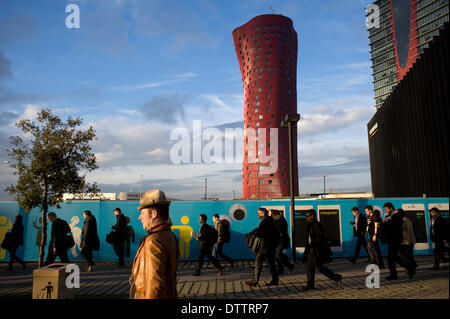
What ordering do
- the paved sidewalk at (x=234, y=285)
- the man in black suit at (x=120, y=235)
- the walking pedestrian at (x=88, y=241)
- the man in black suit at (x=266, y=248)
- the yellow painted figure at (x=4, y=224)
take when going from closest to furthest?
the paved sidewalk at (x=234, y=285) < the man in black suit at (x=266, y=248) < the walking pedestrian at (x=88, y=241) < the man in black suit at (x=120, y=235) < the yellow painted figure at (x=4, y=224)

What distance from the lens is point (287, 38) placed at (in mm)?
96000

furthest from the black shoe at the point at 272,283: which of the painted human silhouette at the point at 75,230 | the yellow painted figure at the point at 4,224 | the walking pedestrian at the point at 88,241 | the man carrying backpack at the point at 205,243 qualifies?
the yellow painted figure at the point at 4,224

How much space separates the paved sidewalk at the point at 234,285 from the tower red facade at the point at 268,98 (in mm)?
77371

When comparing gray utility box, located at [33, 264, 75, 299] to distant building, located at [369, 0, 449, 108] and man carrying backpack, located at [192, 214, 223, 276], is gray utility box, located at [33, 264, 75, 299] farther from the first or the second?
distant building, located at [369, 0, 449, 108]

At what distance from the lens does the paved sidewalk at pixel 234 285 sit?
240 inches

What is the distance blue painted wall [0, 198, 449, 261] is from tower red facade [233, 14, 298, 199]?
244ft

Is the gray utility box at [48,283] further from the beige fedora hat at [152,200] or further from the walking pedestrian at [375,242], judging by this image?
the walking pedestrian at [375,242]

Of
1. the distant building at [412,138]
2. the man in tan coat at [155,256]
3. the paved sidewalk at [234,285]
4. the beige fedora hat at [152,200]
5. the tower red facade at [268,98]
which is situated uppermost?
the tower red facade at [268,98]

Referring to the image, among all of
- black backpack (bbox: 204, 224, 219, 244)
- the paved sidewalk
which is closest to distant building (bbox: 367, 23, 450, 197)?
the paved sidewalk

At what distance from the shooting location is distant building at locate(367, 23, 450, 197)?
11912 mm
